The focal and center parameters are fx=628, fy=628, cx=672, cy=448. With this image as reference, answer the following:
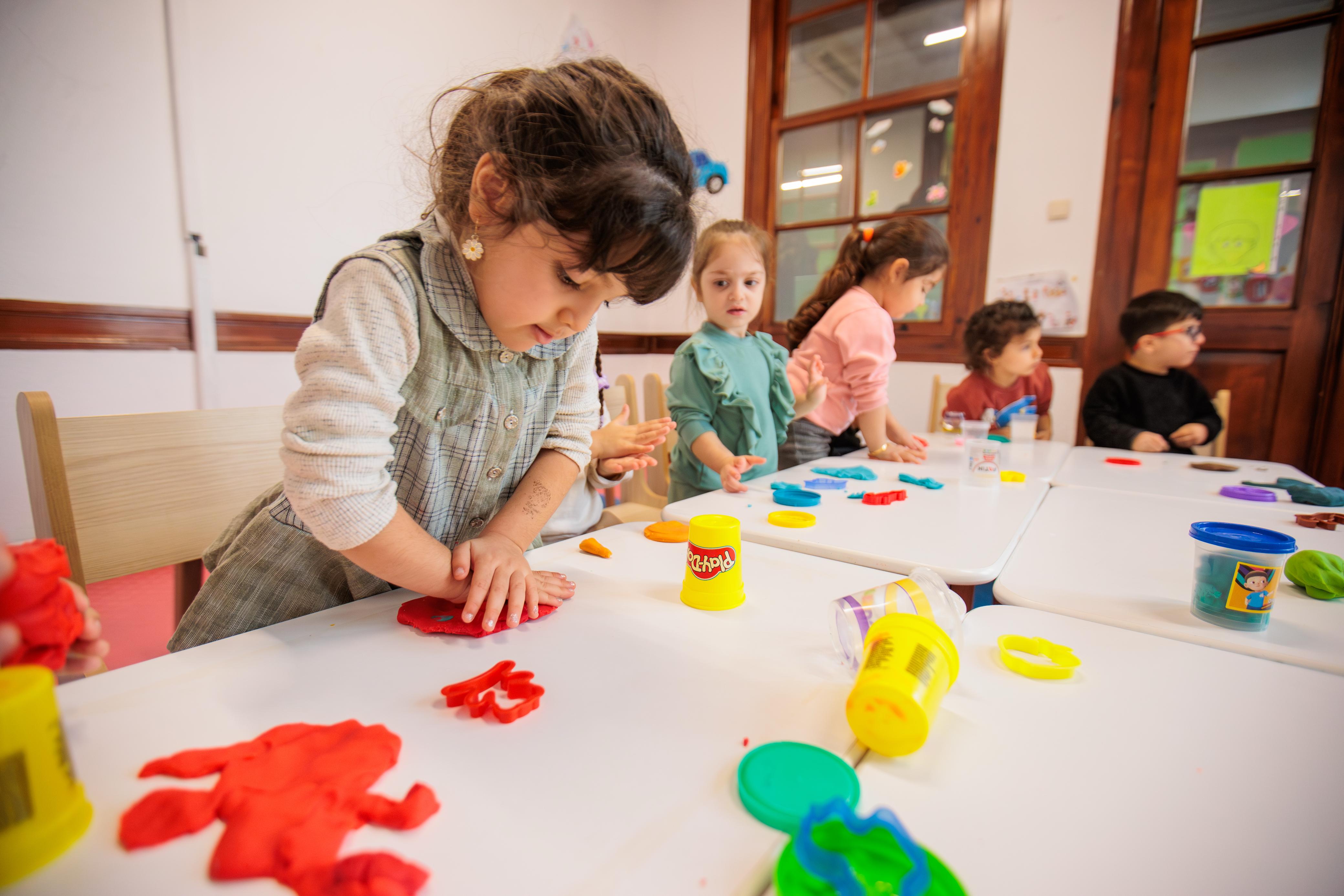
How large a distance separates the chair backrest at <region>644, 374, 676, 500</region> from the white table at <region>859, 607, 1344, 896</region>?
156 cm

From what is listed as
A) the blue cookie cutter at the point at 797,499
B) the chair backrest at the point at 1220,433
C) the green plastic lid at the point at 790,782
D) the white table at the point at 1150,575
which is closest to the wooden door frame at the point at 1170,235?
the chair backrest at the point at 1220,433

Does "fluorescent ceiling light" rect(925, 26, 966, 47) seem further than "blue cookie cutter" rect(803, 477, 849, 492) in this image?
Yes

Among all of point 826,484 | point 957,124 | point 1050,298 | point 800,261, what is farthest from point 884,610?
point 800,261

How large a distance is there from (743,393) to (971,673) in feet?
3.29

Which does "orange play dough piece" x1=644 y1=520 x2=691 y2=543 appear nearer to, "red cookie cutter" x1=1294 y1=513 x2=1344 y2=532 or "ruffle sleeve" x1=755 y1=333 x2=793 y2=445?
"ruffle sleeve" x1=755 y1=333 x2=793 y2=445

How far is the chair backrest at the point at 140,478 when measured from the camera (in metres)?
0.74

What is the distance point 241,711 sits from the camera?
0.43m

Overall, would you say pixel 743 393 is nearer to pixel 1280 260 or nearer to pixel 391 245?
pixel 391 245

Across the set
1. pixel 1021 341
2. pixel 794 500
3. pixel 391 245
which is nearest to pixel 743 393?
pixel 794 500

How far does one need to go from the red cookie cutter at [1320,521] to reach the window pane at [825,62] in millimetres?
2671

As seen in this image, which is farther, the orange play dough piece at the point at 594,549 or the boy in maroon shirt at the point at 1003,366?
the boy in maroon shirt at the point at 1003,366

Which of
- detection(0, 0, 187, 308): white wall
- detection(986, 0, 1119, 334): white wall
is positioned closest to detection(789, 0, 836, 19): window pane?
detection(986, 0, 1119, 334): white wall

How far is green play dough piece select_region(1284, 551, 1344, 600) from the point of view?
25.8 inches

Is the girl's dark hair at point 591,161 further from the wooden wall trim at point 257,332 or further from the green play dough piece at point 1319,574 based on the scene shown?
the wooden wall trim at point 257,332
